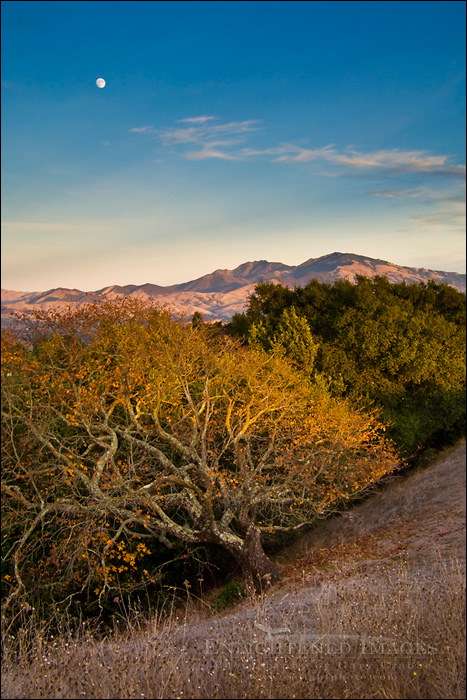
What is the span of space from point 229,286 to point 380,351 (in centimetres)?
2716

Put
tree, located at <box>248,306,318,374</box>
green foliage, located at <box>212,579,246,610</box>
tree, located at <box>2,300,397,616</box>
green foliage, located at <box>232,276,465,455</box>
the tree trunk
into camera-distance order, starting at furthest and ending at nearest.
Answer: green foliage, located at <box>232,276,465,455</box> → tree, located at <box>248,306,318,374</box> → the tree trunk → green foliage, located at <box>212,579,246,610</box> → tree, located at <box>2,300,397,616</box>

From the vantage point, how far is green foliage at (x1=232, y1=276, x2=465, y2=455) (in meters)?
26.0

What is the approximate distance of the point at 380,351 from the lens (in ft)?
89.8

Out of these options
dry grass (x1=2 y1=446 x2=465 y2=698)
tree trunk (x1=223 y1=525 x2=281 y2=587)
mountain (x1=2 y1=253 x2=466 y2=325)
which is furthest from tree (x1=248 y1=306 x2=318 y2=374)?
dry grass (x1=2 y1=446 x2=465 y2=698)

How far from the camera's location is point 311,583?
12.9 metres

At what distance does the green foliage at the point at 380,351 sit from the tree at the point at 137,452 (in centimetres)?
515

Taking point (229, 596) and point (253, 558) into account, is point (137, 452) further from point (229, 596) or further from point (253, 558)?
point (229, 596)

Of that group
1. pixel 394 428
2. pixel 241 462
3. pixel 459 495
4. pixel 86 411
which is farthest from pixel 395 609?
pixel 394 428

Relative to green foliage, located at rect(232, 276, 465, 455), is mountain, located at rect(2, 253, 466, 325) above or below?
above

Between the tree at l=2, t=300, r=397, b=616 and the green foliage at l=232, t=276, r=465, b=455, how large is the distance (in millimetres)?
5153

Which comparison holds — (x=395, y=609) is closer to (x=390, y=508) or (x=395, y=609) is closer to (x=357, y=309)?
(x=390, y=508)

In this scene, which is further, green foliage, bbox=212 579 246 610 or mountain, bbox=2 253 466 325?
mountain, bbox=2 253 466 325

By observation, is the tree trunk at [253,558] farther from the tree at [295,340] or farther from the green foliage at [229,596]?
the tree at [295,340]

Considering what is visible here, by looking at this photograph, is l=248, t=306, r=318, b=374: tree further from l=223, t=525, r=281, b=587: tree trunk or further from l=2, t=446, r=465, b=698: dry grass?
l=2, t=446, r=465, b=698: dry grass
